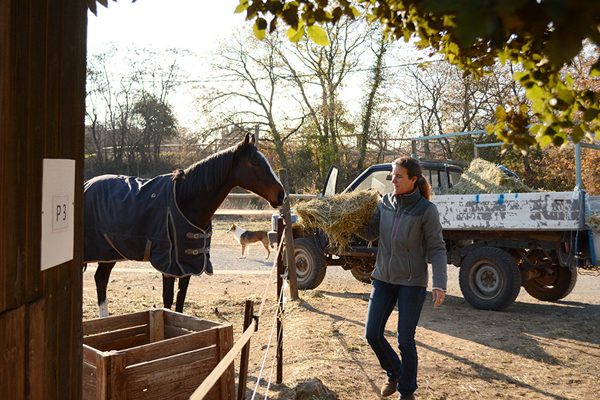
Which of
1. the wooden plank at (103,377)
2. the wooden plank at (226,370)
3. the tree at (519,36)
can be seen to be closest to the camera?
the tree at (519,36)

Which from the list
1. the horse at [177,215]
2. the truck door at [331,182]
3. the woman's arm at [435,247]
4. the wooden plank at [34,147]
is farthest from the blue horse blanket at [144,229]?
the truck door at [331,182]

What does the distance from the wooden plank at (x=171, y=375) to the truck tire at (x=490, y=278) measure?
175 inches

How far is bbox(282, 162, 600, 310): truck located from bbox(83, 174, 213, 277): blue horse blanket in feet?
9.83

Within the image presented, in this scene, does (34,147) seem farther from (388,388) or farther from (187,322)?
(388,388)

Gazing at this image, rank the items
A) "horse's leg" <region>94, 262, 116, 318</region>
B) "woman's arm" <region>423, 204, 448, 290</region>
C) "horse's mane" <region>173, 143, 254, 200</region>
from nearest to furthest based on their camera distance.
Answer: "woman's arm" <region>423, 204, 448, 290</region> → "horse's mane" <region>173, 143, 254, 200</region> → "horse's leg" <region>94, 262, 116, 318</region>

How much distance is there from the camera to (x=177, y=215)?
4.48 meters

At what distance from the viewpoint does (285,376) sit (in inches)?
160

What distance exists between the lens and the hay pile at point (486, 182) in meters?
6.26

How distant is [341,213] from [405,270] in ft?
9.81

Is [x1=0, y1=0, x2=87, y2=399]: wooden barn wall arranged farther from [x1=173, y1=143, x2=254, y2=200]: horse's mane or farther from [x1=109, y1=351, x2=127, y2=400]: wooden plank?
[x1=173, y1=143, x2=254, y2=200]: horse's mane

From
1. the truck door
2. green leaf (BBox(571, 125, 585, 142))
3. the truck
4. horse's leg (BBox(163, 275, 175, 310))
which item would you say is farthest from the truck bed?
green leaf (BBox(571, 125, 585, 142))

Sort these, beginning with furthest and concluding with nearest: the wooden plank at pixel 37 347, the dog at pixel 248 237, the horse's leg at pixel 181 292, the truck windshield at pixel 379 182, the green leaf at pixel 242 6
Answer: the dog at pixel 248 237
the truck windshield at pixel 379 182
the horse's leg at pixel 181 292
the green leaf at pixel 242 6
the wooden plank at pixel 37 347

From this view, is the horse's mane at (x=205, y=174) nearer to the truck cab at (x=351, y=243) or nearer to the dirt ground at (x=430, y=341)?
the dirt ground at (x=430, y=341)

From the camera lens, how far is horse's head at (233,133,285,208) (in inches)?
183
